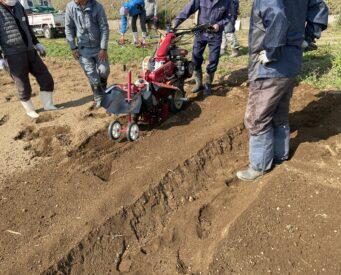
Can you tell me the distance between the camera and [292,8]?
3.32 metres

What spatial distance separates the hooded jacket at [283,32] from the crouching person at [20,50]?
11.8 feet

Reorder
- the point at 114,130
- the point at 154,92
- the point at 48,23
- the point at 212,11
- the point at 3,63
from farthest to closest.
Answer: the point at 48,23, the point at 212,11, the point at 3,63, the point at 154,92, the point at 114,130

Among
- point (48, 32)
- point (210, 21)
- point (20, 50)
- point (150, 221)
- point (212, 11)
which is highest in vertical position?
point (212, 11)

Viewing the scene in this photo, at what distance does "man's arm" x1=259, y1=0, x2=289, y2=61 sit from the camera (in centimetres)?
305

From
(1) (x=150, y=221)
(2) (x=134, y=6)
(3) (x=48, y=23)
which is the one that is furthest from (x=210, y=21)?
(3) (x=48, y=23)

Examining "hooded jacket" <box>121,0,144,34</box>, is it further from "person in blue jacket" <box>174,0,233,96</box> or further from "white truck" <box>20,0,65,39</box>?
"person in blue jacket" <box>174,0,233,96</box>

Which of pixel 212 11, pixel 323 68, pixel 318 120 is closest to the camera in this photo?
pixel 318 120

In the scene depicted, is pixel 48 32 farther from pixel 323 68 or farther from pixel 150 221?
pixel 150 221

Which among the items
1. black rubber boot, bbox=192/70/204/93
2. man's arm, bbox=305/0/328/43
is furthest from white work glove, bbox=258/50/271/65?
black rubber boot, bbox=192/70/204/93

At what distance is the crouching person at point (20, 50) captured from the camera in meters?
5.35

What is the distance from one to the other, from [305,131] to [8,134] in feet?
13.5

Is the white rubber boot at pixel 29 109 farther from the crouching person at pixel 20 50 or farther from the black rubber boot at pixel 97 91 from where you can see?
the black rubber boot at pixel 97 91

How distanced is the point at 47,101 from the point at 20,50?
98 centimetres

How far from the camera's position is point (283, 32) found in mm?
3123
